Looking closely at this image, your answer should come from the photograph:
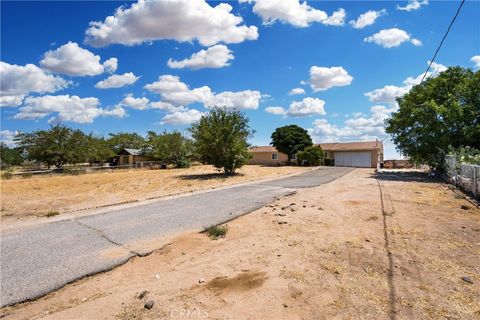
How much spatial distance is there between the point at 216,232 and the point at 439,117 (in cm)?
1983

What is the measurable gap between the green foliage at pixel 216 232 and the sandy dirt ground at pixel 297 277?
132 mm

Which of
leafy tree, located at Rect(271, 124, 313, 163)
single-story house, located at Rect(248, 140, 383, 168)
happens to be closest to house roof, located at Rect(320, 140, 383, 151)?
single-story house, located at Rect(248, 140, 383, 168)

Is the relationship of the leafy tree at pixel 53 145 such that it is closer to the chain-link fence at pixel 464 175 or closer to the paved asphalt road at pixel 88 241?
the paved asphalt road at pixel 88 241

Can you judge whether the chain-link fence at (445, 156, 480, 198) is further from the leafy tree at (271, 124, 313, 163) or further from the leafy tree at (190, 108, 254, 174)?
the leafy tree at (271, 124, 313, 163)

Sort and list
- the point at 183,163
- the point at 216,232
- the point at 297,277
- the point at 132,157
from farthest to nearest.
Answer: the point at 132,157
the point at 183,163
the point at 216,232
the point at 297,277

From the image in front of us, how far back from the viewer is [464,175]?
14219 millimetres

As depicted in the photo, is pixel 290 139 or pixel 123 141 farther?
pixel 123 141

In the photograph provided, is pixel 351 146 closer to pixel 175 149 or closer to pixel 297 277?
pixel 175 149

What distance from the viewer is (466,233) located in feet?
22.5

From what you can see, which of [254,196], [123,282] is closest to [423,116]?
[254,196]

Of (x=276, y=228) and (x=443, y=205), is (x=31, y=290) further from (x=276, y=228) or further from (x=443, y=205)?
(x=443, y=205)

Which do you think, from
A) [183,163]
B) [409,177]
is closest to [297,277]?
[409,177]

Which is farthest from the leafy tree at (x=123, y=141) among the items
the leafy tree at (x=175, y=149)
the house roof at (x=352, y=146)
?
the house roof at (x=352, y=146)

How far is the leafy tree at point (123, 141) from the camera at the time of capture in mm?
58534
